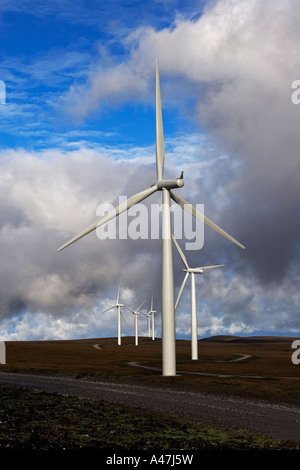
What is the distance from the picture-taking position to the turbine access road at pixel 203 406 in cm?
2672

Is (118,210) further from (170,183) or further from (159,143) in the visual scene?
(159,143)

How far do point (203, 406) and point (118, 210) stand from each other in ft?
74.4

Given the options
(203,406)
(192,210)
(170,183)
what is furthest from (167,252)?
(203,406)

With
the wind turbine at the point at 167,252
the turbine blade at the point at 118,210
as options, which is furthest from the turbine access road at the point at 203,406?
the turbine blade at the point at 118,210

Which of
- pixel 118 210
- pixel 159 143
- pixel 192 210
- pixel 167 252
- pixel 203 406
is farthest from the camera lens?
pixel 159 143

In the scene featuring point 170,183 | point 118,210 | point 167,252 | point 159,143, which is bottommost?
point 167,252

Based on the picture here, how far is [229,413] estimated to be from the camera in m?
30.9

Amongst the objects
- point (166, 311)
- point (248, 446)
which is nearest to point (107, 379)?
point (166, 311)

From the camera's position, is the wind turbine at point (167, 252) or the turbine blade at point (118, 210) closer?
the turbine blade at point (118, 210)

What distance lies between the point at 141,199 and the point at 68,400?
2499 cm

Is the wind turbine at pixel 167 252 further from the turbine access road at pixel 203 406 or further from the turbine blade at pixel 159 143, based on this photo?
the turbine access road at pixel 203 406

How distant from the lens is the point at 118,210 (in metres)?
51.6

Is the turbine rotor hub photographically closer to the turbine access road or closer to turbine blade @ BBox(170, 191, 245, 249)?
turbine blade @ BBox(170, 191, 245, 249)

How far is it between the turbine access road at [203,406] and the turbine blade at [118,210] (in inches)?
471
